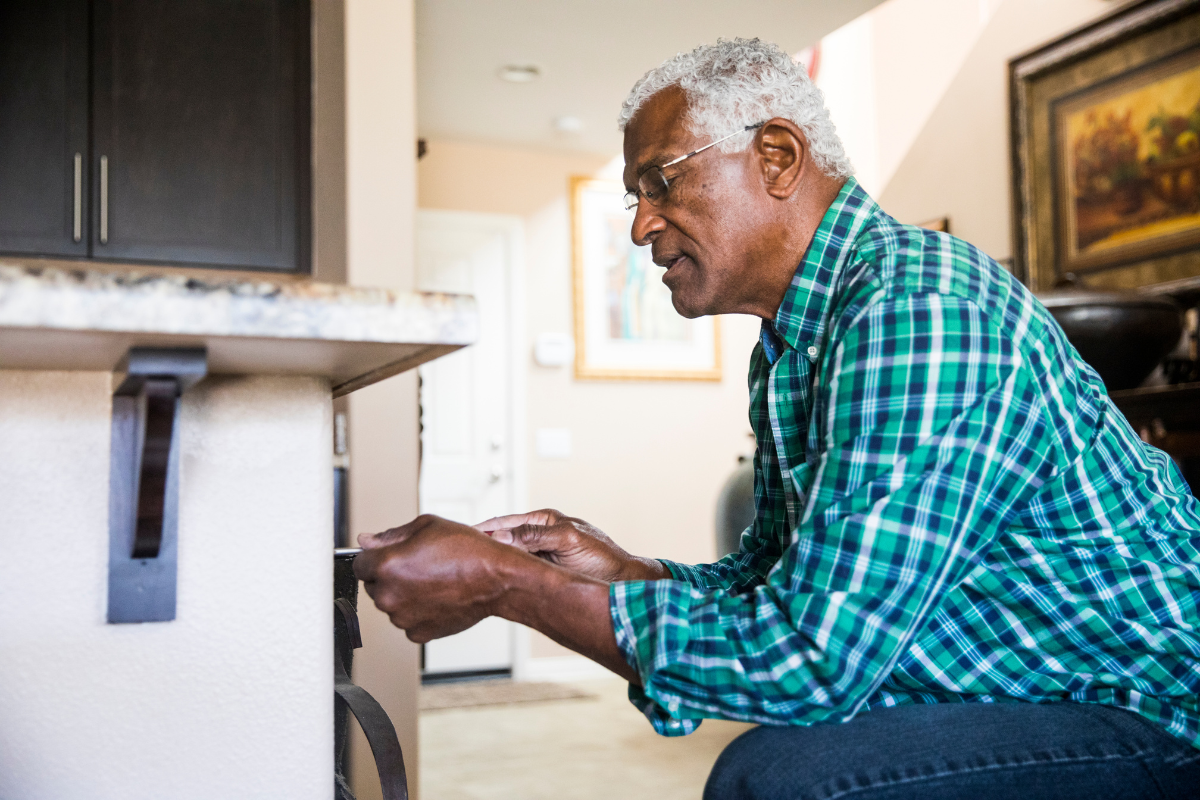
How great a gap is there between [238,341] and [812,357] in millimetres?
644

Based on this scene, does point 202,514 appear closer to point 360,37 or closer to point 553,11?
point 360,37

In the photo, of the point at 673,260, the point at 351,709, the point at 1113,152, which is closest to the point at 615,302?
the point at 1113,152

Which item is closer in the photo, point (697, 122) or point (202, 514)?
point (202, 514)

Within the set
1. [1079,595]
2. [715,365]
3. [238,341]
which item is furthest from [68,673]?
[715,365]

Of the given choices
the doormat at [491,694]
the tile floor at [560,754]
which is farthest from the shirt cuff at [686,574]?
the doormat at [491,694]

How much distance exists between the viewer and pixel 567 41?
341 centimetres

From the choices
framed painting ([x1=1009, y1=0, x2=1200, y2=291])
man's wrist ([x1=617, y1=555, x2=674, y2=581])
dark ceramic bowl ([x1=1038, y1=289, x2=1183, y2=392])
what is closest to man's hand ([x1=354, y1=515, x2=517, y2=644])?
man's wrist ([x1=617, y1=555, x2=674, y2=581])

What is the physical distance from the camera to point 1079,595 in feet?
2.92

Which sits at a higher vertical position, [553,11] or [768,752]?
[553,11]

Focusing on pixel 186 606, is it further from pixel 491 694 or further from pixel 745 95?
pixel 491 694

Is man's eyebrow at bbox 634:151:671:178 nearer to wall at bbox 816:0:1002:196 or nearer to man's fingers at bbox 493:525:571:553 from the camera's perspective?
man's fingers at bbox 493:525:571:553

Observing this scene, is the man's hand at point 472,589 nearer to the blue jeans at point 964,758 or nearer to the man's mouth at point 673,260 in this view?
the blue jeans at point 964,758

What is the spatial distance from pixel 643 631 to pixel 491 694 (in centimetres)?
356

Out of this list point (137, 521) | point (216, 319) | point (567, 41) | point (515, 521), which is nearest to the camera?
point (216, 319)
